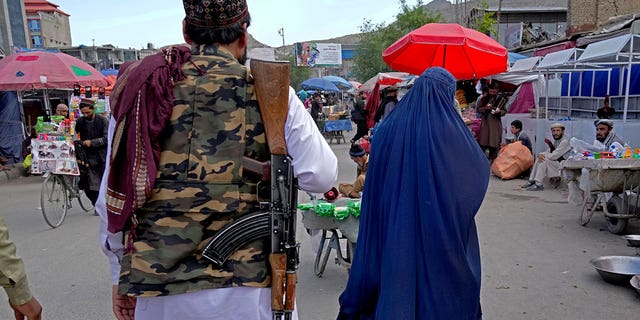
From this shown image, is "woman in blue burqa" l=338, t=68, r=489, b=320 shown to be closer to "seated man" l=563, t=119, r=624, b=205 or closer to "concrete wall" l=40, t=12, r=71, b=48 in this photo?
"seated man" l=563, t=119, r=624, b=205

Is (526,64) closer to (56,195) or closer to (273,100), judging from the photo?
(56,195)

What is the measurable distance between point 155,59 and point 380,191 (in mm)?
1259

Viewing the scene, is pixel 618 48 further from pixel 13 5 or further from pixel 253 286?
pixel 13 5

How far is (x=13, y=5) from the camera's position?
49.2ft

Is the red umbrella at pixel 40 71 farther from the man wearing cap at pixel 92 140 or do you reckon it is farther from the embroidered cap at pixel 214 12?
the embroidered cap at pixel 214 12

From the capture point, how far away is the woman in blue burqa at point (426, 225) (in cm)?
214

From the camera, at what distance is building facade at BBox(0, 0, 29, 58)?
14.1 metres

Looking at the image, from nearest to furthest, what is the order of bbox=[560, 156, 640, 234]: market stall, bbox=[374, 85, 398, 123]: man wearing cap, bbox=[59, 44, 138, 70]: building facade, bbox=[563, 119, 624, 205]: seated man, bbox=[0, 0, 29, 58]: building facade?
bbox=[560, 156, 640, 234]: market stall < bbox=[563, 119, 624, 205]: seated man < bbox=[374, 85, 398, 123]: man wearing cap < bbox=[0, 0, 29, 58]: building facade < bbox=[59, 44, 138, 70]: building facade

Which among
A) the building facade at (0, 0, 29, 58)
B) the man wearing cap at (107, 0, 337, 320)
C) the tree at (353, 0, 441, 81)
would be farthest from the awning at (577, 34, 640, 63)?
the tree at (353, 0, 441, 81)

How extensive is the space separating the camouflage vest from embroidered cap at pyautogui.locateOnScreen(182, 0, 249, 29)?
0.58 ft

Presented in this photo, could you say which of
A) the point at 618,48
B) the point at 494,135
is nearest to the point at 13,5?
the point at 494,135

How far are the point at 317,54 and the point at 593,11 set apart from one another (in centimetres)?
2625

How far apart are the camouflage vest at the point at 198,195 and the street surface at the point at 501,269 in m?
2.30

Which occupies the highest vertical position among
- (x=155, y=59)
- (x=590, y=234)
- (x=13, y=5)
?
(x=13, y=5)
